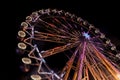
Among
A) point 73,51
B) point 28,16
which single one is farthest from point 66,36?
point 28,16

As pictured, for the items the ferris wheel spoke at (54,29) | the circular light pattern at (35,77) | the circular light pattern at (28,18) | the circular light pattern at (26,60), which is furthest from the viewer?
the ferris wheel spoke at (54,29)

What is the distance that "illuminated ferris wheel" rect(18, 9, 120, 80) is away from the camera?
4758mm

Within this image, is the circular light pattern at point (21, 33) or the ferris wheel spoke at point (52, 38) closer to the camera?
the circular light pattern at point (21, 33)

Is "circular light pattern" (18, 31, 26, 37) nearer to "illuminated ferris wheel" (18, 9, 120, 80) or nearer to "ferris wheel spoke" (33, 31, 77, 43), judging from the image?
"illuminated ferris wheel" (18, 9, 120, 80)

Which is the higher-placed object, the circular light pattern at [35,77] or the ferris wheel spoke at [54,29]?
the ferris wheel spoke at [54,29]

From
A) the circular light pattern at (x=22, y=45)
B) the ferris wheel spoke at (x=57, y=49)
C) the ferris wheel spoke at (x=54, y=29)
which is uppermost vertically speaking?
the ferris wheel spoke at (x=54, y=29)

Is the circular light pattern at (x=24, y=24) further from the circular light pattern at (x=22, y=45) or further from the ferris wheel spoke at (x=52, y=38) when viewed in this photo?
the circular light pattern at (x=22, y=45)

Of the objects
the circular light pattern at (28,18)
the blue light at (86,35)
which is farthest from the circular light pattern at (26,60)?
the blue light at (86,35)

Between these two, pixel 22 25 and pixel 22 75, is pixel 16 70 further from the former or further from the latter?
pixel 22 25

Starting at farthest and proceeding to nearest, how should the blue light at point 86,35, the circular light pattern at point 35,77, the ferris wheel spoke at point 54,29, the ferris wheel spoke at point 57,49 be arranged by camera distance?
the blue light at point 86,35 → the ferris wheel spoke at point 54,29 → the ferris wheel spoke at point 57,49 → the circular light pattern at point 35,77

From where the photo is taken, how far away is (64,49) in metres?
5.42

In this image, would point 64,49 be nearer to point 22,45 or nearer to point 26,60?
point 22,45

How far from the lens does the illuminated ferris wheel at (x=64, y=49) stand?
15.6ft

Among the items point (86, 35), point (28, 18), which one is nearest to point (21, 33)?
point (28, 18)
